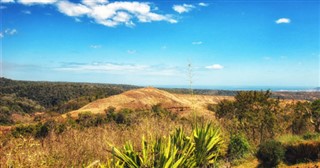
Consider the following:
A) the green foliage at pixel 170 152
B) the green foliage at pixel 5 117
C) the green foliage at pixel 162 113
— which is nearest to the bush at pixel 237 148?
the green foliage at pixel 162 113

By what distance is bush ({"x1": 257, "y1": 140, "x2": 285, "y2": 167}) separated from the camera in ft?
40.7

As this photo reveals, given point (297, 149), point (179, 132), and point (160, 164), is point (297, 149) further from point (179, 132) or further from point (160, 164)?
point (160, 164)

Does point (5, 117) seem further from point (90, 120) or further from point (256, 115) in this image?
point (256, 115)

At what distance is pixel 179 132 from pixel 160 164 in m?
1.65

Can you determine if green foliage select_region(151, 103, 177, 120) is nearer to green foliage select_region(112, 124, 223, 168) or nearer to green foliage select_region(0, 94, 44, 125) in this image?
green foliage select_region(112, 124, 223, 168)

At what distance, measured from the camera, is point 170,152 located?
5.59m

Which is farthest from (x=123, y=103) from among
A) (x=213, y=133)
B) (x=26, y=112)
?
(x=213, y=133)

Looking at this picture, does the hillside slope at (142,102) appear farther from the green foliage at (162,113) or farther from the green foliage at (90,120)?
the green foliage at (162,113)

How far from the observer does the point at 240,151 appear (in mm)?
13438

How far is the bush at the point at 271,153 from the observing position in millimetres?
12406

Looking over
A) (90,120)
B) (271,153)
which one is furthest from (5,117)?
(271,153)

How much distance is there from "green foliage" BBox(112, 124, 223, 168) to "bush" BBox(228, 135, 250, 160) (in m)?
5.43

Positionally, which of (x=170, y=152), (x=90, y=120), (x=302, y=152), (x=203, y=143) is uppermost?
(x=170, y=152)

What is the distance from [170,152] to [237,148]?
8494 millimetres
